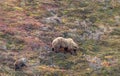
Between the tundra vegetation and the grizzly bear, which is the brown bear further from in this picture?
the grizzly bear

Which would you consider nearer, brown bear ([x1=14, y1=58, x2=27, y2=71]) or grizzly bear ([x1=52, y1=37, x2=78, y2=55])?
brown bear ([x1=14, y1=58, x2=27, y2=71])

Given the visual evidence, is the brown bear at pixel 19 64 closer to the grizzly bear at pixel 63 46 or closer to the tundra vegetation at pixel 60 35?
the tundra vegetation at pixel 60 35

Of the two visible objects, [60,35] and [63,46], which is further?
[60,35]

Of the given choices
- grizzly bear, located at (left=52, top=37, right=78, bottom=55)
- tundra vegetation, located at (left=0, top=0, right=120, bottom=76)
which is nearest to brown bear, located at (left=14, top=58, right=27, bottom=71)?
tundra vegetation, located at (left=0, top=0, right=120, bottom=76)

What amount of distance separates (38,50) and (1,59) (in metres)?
2.82

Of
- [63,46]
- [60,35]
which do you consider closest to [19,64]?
[63,46]

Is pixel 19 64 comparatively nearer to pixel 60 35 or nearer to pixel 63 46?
pixel 63 46

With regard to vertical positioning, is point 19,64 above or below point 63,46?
below

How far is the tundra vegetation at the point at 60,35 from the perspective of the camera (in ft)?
58.7

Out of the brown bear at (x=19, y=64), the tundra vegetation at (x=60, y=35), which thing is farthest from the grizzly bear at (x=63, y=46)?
the brown bear at (x=19, y=64)

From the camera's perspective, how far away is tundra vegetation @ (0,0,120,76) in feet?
58.7

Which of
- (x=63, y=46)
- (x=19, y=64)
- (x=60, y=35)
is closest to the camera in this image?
(x=19, y=64)

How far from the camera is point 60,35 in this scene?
2272 cm

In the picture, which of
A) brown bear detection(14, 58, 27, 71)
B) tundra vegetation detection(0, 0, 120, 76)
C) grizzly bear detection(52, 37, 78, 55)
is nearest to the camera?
brown bear detection(14, 58, 27, 71)
